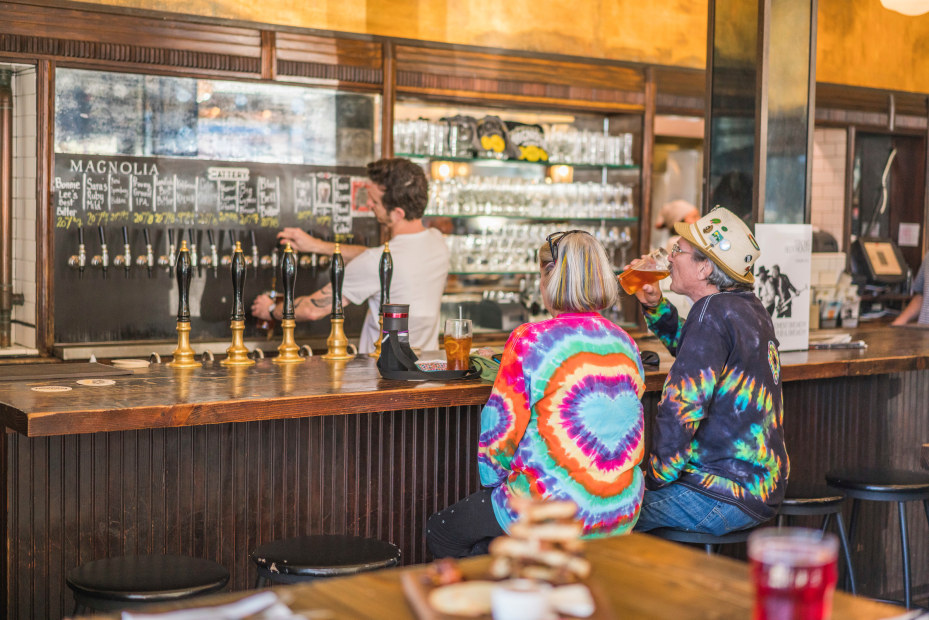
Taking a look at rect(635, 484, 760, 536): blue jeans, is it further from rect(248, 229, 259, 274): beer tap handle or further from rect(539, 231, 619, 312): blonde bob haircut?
rect(248, 229, 259, 274): beer tap handle

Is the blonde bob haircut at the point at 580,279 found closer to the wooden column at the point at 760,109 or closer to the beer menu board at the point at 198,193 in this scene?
the wooden column at the point at 760,109

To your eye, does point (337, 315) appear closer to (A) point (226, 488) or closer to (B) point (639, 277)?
(A) point (226, 488)

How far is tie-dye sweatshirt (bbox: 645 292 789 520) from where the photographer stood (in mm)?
3062

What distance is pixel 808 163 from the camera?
4.51 meters

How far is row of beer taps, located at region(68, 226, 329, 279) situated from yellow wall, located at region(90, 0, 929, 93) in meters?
1.18

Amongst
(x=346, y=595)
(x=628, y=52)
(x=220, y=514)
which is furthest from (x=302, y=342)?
(x=346, y=595)

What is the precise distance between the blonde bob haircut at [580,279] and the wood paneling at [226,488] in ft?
3.04

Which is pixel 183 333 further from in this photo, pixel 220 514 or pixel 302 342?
pixel 302 342

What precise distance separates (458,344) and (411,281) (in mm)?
1176

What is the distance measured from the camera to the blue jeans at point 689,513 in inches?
120

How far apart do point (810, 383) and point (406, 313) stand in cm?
180

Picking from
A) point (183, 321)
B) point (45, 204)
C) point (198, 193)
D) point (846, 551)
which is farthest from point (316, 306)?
point (846, 551)

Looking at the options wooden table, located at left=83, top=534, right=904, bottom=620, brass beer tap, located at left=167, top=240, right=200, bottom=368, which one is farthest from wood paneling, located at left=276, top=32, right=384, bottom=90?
wooden table, located at left=83, top=534, right=904, bottom=620

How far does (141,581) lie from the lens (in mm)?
2434
